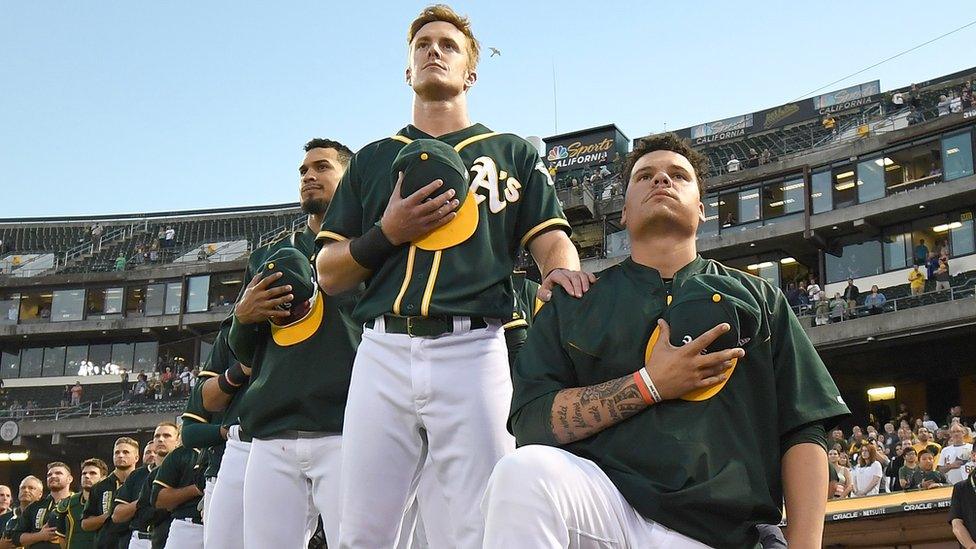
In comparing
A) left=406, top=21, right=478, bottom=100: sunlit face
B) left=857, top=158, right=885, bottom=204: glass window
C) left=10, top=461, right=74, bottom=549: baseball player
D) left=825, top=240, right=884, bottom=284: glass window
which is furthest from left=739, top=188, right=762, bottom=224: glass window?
left=406, top=21, right=478, bottom=100: sunlit face

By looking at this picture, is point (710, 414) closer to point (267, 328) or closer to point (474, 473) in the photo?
point (474, 473)

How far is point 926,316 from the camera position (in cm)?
3444

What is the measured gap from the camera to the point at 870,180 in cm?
3994

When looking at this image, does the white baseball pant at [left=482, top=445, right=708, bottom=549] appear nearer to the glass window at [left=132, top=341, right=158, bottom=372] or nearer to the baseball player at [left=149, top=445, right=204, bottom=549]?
the baseball player at [left=149, top=445, right=204, bottom=549]

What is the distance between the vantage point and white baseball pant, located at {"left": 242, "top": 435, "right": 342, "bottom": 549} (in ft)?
15.6

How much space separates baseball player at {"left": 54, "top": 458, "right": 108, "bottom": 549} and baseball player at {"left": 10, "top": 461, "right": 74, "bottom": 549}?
13 cm

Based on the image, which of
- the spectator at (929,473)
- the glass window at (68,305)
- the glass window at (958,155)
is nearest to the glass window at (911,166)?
the glass window at (958,155)

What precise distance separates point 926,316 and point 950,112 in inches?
353

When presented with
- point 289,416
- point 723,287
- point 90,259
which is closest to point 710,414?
point 723,287

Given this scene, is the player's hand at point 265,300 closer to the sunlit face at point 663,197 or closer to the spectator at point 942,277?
the sunlit face at point 663,197

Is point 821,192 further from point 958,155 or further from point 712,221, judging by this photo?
point 958,155

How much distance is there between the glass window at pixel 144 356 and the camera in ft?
184

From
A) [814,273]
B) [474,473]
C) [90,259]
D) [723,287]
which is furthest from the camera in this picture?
[90,259]

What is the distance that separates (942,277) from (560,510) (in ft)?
117
